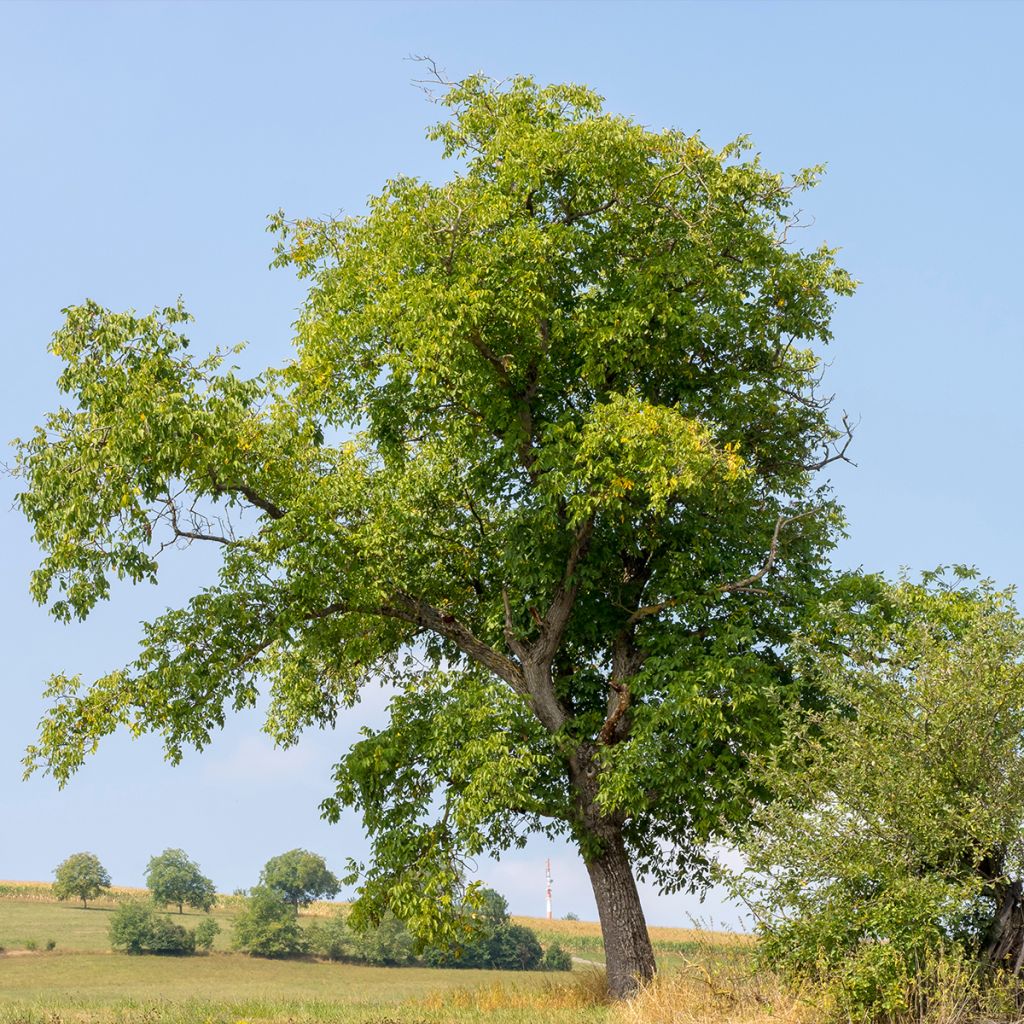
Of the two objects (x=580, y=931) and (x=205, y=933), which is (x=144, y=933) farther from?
(x=580, y=931)

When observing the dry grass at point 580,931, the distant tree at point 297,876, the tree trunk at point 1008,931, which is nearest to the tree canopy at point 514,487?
the tree trunk at point 1008,931

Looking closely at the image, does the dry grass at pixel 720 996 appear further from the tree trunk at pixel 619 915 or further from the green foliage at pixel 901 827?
the tree trunk at pixel 619 915

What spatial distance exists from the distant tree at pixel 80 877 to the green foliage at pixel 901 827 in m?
37.2

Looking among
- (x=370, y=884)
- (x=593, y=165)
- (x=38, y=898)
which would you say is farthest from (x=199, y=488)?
(x=38, y=898)

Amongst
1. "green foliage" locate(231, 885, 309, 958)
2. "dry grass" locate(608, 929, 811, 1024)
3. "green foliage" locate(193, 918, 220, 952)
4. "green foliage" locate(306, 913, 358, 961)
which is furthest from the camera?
"green foliage" locate(306, 913, 358, 961)

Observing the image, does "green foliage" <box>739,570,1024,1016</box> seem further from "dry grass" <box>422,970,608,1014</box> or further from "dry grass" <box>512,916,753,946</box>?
"dry grass" <box>512,916,753,946</box>

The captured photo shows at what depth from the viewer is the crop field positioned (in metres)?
17.2

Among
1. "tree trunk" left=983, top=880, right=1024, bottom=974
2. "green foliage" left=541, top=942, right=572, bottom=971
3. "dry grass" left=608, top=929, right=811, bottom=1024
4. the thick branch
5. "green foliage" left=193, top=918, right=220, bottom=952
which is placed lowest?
"green foliage" left=541, top=942, right=572, bottom=971

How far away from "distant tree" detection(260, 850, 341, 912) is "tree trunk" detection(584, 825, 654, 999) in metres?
22.4

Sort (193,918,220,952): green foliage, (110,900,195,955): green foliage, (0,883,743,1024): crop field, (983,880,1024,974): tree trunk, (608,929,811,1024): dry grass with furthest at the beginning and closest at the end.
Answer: (193,918,220,952): green foliage → (110,900,195,955): green foliage → (0,883,743,1024): crop field → (983,880,1024,974): tree trunk → (608,929,811,1024): dry grass

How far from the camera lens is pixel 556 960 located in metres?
36.3

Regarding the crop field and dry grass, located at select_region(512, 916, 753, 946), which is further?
dry grass, located at select_region(512, 916, 753, 946)

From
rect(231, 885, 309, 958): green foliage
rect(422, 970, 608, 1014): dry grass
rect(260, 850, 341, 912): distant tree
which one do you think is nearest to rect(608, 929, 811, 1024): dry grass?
rect(422, 970, 608, 1014): dry grass

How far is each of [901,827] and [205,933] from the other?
2934 centimetres
